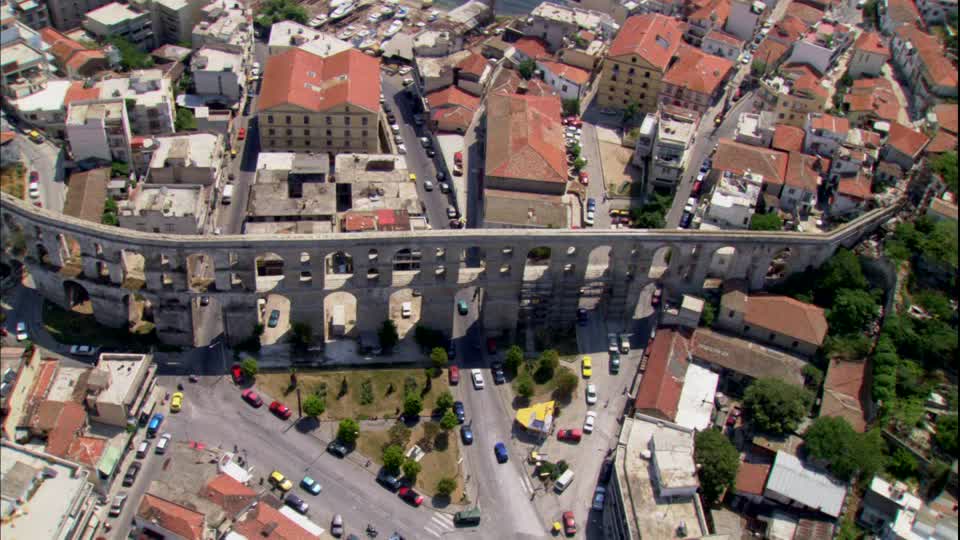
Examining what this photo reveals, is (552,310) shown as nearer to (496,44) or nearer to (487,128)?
(487,128)

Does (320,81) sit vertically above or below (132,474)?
above

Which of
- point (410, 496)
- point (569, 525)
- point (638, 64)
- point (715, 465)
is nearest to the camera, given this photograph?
point (715, 465)

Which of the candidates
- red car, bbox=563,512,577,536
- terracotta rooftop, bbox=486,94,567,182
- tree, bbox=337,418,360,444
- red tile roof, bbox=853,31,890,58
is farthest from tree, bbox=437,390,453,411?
red tile roof, bbox=853,31,890,58

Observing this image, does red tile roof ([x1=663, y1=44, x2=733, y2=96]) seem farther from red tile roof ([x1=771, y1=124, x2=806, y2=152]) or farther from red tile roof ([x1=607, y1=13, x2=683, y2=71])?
red tile roof ([x1=771, y1=124, x2=806, y2=152])

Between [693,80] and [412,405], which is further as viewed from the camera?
[693,80]

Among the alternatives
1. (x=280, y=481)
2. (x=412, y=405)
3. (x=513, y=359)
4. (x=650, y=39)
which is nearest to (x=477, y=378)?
(x=513, y=359)

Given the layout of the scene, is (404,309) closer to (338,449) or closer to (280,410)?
(280,410)

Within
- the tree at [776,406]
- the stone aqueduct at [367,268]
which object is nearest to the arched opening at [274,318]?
the stone aqueduct at [367,268]
